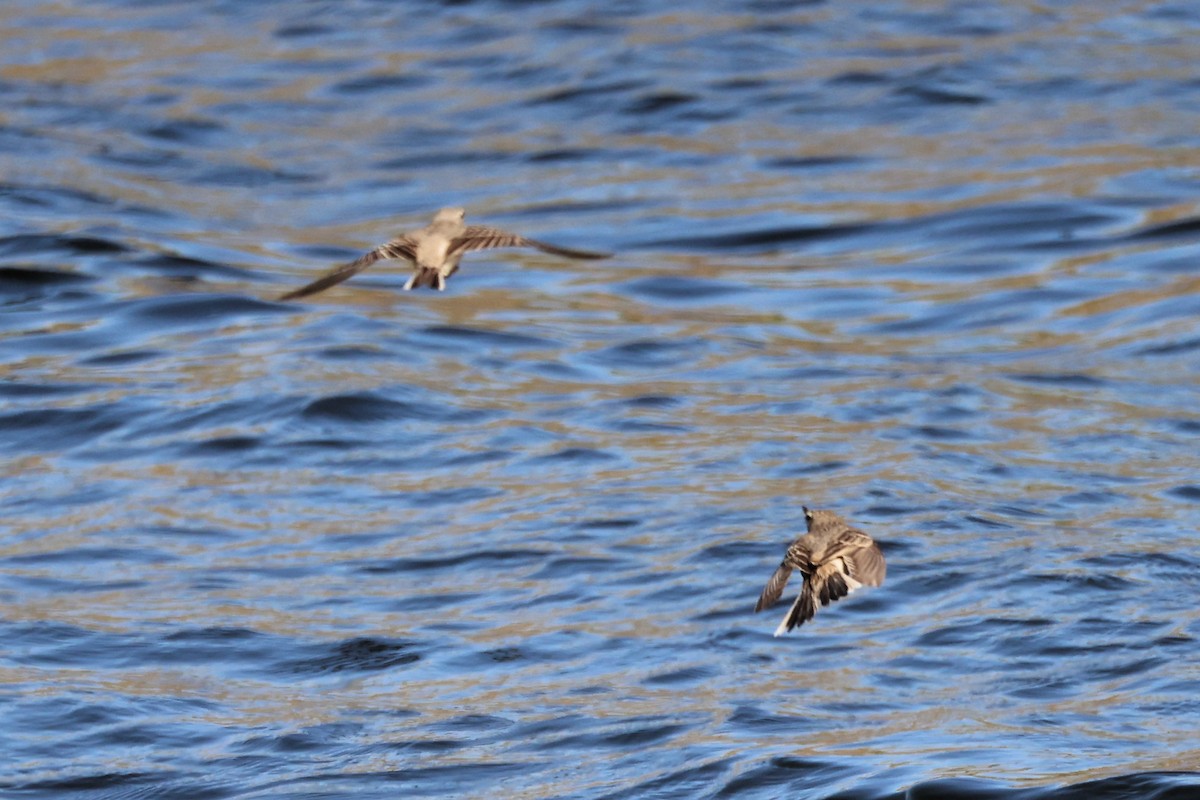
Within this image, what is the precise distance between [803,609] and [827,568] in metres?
0.29

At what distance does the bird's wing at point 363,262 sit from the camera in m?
5.59

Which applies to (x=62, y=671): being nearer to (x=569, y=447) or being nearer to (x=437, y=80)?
(x=569, y=447)

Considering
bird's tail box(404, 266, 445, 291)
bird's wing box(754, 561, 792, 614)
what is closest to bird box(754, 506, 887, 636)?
bird's wing box(754, 561, 792, 614)

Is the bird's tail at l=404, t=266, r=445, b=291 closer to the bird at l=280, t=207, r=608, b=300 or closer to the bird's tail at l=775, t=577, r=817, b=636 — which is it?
the bird at l=280, t=207, r=608, b=300

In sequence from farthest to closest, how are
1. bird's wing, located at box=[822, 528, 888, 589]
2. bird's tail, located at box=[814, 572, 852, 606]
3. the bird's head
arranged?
the bird's head < bird's wing, located at box=[822, 528, 888, 589] < bird's tail, located at box=[814, 572, 852, 606]

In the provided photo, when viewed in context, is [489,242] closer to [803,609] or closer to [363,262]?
[363,262]

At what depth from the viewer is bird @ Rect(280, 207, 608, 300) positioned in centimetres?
552

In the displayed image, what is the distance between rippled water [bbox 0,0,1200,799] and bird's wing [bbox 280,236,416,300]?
1.50m

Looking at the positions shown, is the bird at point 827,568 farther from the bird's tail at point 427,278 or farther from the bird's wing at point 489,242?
the bird's tail at point 427,278

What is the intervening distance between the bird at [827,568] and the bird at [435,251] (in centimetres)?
87

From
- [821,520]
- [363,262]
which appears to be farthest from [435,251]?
[821,520]

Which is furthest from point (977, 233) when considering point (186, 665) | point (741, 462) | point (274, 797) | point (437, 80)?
point (274, 797)

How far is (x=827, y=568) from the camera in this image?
506 cm

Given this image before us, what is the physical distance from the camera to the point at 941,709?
6723mm
